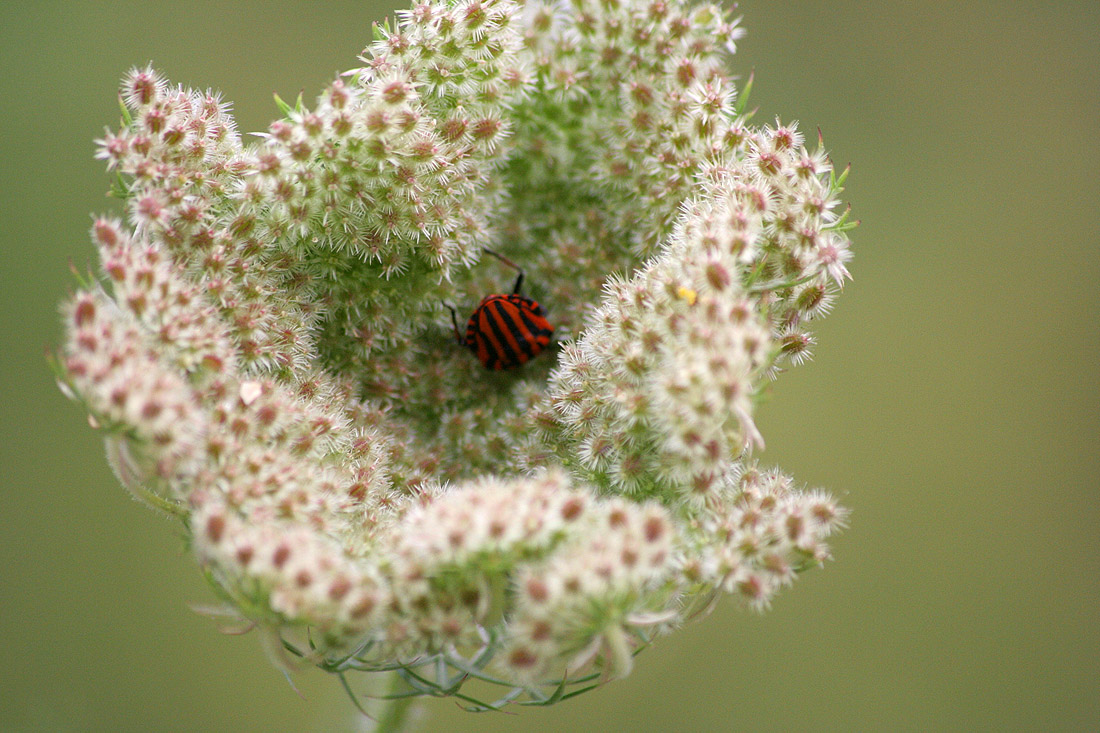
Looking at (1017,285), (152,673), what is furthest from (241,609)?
(1017,285)

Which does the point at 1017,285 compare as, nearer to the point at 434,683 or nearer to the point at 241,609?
the point at 434,683

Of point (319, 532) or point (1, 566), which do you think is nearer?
point (319, 532)

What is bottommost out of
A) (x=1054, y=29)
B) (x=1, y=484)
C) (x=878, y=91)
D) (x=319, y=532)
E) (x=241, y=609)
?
(x=241, y=609)

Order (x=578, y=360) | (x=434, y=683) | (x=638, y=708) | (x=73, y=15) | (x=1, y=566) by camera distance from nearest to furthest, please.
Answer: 1. (x=434, y=683)
2. (x=578, y=360)
3. (x=1, y=566)
4. (x=638, y=708)
5. (x=73, y=15)

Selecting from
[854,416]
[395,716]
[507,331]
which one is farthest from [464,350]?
[854,416]

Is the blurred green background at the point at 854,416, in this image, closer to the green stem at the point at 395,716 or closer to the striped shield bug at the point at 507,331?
the green stem at the point at 395,716

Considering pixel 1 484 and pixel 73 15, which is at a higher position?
pixel 73 15

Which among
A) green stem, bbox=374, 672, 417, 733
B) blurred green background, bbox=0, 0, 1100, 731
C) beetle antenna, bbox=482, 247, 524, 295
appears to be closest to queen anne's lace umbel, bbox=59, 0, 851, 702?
beetle antenna, bbox=482, 247, 524, 295
